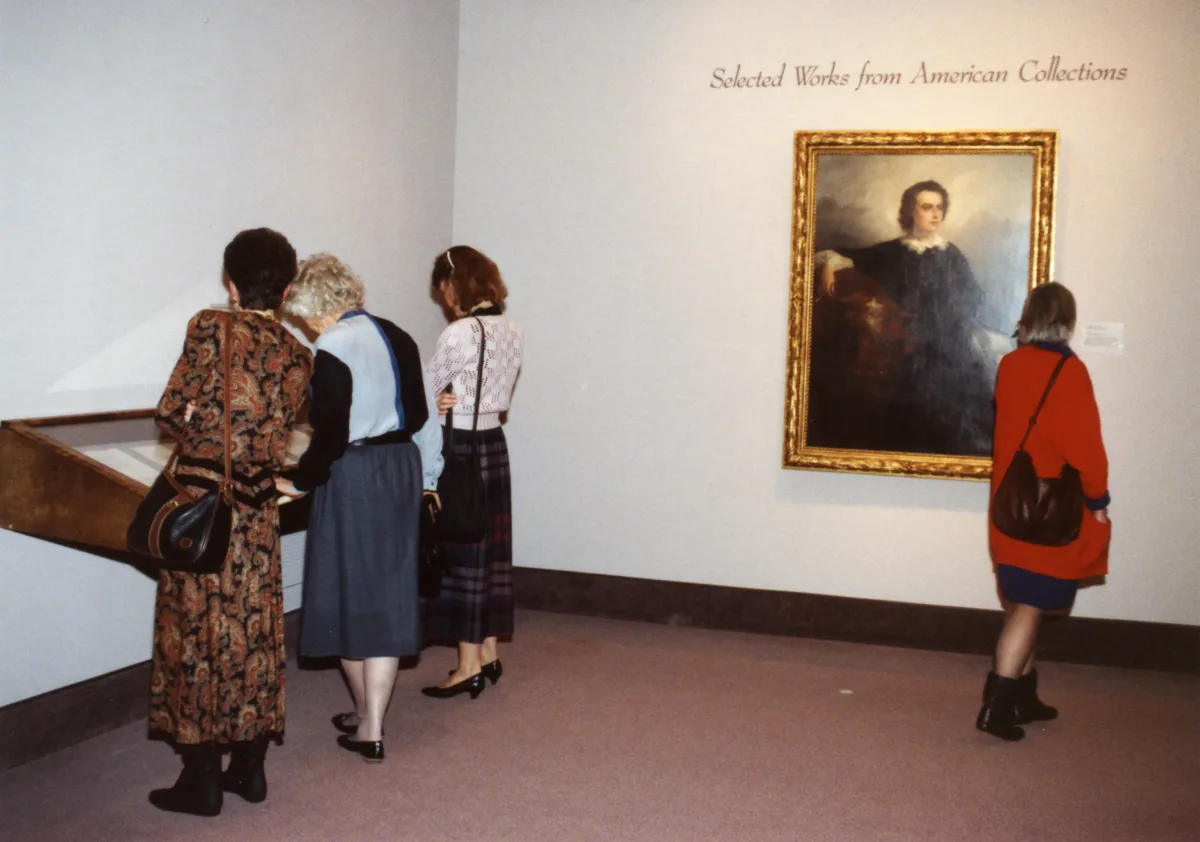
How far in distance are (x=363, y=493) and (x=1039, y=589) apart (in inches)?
109

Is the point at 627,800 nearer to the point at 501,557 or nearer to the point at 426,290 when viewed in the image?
the point at 501,557

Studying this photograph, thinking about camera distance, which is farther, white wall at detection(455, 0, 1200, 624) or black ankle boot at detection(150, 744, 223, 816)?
white wall at detection(455, 0, 1200, 624)

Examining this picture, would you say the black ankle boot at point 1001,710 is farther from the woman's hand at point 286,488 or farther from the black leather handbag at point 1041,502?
the woman's hand at point 286,488

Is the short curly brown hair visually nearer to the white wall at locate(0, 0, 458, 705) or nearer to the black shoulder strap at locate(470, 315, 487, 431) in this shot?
the black shoulder strap at locate(470, 315, 487, 431)

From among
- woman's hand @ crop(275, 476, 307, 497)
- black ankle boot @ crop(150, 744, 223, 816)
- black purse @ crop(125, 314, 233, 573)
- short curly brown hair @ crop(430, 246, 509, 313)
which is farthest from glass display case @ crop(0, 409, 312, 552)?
short curly brown hair @ crop(430, 246, 509, 313)

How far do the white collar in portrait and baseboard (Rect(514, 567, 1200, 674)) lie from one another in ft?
A: 6.33

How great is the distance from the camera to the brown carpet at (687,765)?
12.9ft

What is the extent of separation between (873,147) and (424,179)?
2505 millimetres

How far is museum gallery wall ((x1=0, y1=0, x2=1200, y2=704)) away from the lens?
5.95 meters

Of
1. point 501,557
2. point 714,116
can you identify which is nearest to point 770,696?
point 501,557

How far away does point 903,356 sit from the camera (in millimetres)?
6344

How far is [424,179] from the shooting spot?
6.73m

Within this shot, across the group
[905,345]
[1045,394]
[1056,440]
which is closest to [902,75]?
[905,345]

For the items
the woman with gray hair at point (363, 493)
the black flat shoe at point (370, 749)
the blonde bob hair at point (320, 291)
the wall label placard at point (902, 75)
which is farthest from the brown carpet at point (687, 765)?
the wall label placard at point (902, 75)
